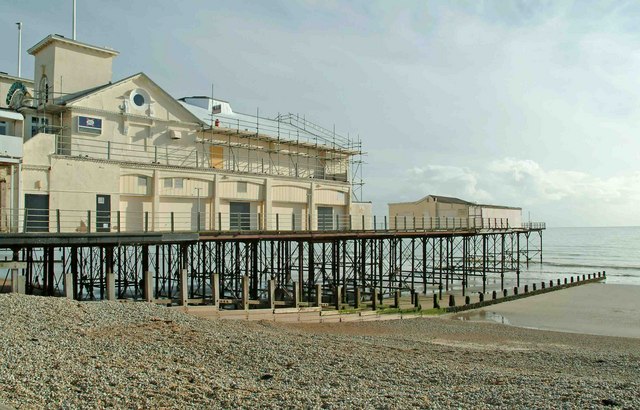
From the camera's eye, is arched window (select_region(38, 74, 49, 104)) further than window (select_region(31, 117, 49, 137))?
Yes

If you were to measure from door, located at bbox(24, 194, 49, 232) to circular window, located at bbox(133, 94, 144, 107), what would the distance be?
684 centimetres

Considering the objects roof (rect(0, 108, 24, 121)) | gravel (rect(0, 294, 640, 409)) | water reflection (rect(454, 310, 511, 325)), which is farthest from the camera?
water reflection (rect(454, 310, 511, 325))

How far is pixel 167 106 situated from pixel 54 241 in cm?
1126

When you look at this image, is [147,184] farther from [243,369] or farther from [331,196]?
[243,369]

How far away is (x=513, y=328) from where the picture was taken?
2416 cm

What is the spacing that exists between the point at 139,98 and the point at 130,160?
298 centimetres

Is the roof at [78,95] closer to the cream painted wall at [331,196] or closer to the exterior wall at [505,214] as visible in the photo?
the cream painted wall at [331,196]

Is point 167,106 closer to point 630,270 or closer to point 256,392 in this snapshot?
point 256,392

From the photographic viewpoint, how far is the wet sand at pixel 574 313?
26.1 metres

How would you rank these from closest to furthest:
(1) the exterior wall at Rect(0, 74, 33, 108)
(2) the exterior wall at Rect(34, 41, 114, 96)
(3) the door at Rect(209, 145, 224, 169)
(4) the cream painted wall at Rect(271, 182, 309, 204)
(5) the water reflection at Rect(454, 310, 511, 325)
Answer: (2) the exterior wall at Rect(34, 41, 114, 96), (5) the water reflection at Rect(454, 310, 511, 325), (3) the door at Rect(209, 145, 224, 169), (4) the cream painted wall at Rect(271, 182, 309, 204), (1) the exterior wall at Rect(0, 74, 33, 108)

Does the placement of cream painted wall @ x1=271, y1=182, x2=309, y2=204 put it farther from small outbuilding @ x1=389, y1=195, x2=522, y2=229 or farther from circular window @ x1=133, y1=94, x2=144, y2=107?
small outbuilding @ x1=389, y1=195, x2=522, y2=229

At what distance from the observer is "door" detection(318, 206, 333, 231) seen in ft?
109

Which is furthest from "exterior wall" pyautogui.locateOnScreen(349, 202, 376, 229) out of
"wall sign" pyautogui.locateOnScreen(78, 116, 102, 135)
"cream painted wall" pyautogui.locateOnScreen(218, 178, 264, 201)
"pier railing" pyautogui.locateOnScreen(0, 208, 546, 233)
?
"wall sign" pyautogui.locateOnScreen(78, 116, 102, 135)

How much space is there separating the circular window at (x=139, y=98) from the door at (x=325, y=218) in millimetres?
11734
